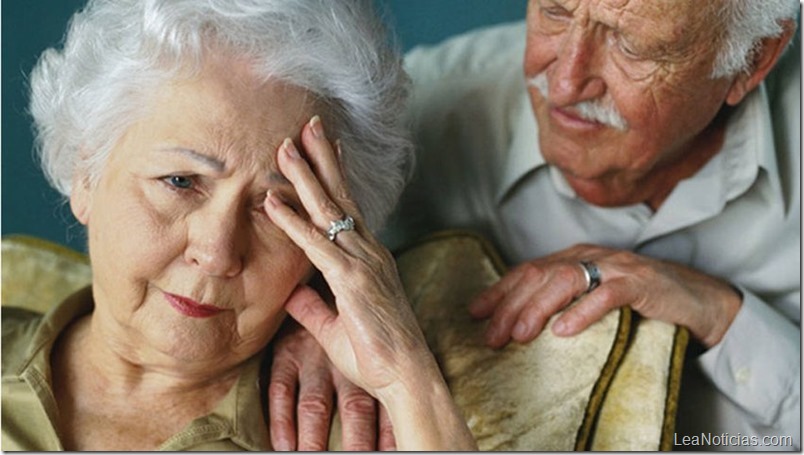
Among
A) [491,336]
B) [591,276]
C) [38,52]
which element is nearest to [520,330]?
[491,336]

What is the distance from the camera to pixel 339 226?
161 centimetres

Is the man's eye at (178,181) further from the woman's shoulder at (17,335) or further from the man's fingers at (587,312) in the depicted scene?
the man's fingers at (587,312)

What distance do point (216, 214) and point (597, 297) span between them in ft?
2.24

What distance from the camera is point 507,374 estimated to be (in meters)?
1.84

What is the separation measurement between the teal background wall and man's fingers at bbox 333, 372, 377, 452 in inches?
21.6

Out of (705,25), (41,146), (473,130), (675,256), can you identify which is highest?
(705,25)

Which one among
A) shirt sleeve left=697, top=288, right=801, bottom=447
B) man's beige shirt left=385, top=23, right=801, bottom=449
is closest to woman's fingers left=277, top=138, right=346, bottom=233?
man's beige shirt left=385, top=23, right=801, bottom=449

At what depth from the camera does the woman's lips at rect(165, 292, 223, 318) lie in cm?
161

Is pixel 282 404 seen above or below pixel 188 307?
below

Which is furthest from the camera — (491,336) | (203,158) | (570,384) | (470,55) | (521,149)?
(470,55)

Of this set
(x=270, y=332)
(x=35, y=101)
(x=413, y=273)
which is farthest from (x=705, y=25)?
(x=35, y=101)

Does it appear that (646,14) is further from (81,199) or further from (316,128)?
(81,199)

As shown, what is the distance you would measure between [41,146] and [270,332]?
0.52 metres

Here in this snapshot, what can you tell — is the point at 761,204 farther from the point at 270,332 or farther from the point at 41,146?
the point at 41,146
